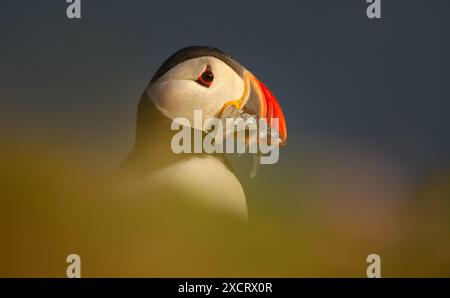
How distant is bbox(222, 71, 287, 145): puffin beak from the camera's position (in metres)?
2.77

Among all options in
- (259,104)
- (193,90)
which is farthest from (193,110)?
(259,104)

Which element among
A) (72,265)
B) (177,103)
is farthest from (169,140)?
(72,265)

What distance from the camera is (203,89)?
2.80 m

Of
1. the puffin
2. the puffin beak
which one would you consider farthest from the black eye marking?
the puffin beak

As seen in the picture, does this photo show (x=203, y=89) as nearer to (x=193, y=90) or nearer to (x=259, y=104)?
(x=193, y=90)

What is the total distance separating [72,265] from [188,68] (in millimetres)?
1128

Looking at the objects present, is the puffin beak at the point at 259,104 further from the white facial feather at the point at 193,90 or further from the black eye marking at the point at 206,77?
the black eye marking at the point at 206,77

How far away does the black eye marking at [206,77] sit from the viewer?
9.16 feet

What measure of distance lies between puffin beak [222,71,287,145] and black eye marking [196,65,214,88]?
0.47 ft

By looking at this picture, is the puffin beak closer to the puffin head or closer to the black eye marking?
the puffin head

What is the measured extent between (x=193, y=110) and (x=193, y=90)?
100 millimetres

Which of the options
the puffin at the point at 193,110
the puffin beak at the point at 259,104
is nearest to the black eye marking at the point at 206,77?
the puffin at the point at 193,110

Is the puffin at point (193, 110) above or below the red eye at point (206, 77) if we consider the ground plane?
below

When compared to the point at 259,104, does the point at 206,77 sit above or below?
above
